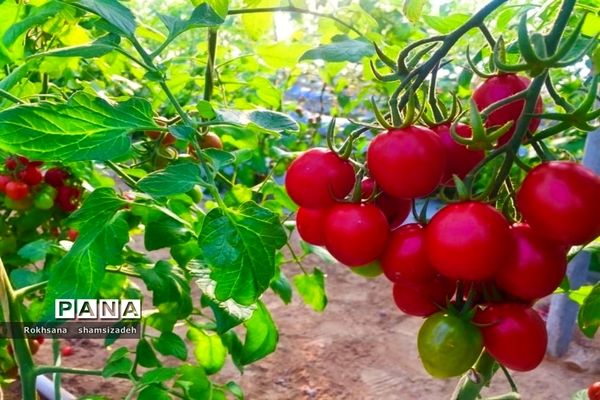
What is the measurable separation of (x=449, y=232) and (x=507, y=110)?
4.7 inches

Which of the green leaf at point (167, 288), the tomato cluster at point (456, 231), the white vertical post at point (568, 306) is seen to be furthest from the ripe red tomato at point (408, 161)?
the white vertical post at point (568, 306)

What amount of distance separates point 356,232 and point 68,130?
0.89 ft

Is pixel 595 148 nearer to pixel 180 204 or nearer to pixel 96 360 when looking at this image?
pixel 180 204

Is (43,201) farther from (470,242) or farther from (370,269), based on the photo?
(470,242)

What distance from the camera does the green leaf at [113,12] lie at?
0.60m

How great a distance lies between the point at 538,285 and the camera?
46cm

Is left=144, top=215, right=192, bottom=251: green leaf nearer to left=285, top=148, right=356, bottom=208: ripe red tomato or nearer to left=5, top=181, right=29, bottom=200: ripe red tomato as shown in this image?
left=285, top=148, right=356, bottom=208: ripe red tomato

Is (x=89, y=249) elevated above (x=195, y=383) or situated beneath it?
elevated above

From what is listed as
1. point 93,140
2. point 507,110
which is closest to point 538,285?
point 507,110

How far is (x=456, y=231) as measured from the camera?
0.45m

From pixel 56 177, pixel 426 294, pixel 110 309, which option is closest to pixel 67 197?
pixel 56 177

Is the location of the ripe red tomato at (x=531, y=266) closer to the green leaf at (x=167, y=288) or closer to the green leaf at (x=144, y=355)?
the green leaf at (x=167, y=288)

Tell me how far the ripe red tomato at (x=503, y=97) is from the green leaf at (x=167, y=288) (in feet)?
1.69

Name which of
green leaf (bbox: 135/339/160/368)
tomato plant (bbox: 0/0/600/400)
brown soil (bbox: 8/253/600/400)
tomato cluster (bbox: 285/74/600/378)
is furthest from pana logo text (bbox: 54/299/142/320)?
brown soil (bbox: 8/253/600/400)
